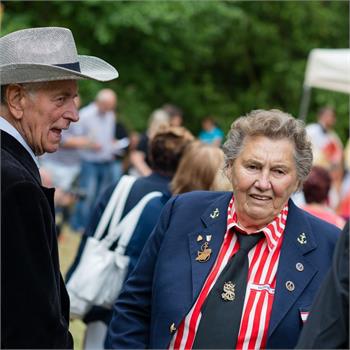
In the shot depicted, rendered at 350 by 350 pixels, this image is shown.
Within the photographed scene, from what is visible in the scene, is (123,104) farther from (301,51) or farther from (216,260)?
(216,260)

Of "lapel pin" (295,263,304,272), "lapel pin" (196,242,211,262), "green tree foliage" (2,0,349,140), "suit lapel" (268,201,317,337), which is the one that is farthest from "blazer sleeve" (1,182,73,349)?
"green tree foliage" (2,0,349,140)

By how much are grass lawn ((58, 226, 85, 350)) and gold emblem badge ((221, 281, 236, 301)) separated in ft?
12.3

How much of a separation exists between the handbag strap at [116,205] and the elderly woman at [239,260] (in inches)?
56.0

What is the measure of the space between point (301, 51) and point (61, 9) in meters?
9.30

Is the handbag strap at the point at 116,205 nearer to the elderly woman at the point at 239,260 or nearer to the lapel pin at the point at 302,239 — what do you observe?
the elderly woman at the point at 239,260

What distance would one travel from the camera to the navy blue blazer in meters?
3.54

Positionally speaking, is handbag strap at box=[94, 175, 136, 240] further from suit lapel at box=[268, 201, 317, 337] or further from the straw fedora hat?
the straw fedora hat

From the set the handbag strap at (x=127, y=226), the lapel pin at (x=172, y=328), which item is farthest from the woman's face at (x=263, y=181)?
the handbag strap at (x=127, y=226)

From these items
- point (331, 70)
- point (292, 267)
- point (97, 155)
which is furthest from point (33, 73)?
point (331, 70)

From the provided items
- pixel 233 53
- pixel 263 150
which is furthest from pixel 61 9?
pixel 263 150

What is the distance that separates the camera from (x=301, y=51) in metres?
24.8

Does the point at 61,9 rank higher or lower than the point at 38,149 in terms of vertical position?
higher

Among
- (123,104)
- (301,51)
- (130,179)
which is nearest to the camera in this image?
(130,179)

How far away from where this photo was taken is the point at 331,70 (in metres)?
13.4
